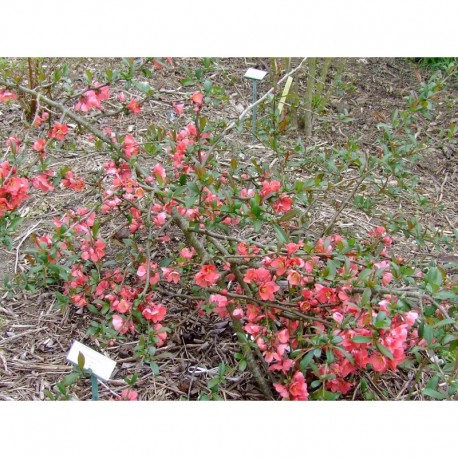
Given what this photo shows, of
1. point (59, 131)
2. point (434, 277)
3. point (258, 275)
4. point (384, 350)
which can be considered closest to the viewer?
point (384, 350)

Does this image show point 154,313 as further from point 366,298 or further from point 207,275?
point 366,298

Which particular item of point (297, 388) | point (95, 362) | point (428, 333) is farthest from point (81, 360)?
point (428, 333)

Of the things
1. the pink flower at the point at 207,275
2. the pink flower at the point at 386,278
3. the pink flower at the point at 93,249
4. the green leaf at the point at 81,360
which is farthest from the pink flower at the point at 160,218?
the pink flower at the point at 386,278

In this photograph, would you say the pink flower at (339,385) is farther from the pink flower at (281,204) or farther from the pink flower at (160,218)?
the pink flower at (160,218)

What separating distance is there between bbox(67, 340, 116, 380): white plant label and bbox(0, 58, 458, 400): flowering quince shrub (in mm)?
149

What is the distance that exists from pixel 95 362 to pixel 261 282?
0.45 m

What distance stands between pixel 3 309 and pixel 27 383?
0.32 m

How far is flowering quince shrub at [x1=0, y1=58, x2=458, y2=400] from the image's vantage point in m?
1.24

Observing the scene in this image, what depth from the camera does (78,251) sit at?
5.97 ft

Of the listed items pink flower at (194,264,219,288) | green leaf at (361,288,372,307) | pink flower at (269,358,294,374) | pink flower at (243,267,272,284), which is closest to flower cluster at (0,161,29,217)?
pink flower at (194,264,219,288)

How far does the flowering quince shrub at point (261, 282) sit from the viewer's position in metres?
Answer: 1.24

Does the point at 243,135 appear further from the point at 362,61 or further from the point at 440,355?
the point at 440,355

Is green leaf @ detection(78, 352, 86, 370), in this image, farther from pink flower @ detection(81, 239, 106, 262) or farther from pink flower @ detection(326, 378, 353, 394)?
pink flower @ detection(326, 378, 353, 394)

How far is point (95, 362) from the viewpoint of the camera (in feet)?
4.13
